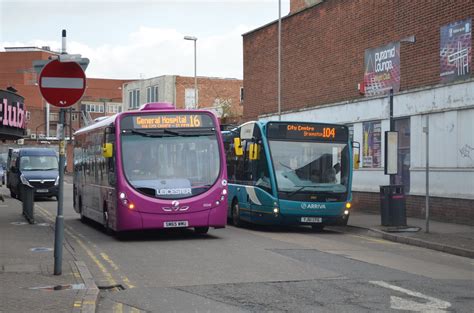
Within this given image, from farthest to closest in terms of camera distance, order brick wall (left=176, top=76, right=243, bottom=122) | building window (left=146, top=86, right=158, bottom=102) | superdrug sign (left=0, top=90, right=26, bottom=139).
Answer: brick wall (left=176, top=76, right=243, bottom=122) → building window (left=146, top=86, right=158, bottom=102) → superdrug sign (left=0, top=90, right=26, bottom=139)

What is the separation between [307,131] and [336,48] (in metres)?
9.99

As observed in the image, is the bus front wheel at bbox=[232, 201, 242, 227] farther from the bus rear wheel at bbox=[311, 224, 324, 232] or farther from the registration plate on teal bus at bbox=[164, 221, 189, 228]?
the registration plate on teal bus at bbox=[164, 221, 189, 228]

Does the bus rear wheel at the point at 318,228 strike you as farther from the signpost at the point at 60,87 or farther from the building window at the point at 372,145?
the signpost at the point at 60,87

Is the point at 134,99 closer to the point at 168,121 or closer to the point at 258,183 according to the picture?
the point at 258,183

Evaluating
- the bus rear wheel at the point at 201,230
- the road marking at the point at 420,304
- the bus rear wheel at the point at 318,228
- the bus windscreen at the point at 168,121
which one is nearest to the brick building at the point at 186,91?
the bus rear wheel at the point at 318,228

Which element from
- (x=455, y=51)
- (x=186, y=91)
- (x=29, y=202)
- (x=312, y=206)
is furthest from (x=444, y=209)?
(x=186, y=91)

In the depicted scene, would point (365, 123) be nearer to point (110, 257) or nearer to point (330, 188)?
point (330, 188)

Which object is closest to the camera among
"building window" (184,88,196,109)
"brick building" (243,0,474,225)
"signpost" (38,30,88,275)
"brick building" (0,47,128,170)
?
"signpost" (38,30,88,275)

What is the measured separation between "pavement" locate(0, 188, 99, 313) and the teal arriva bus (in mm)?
5513

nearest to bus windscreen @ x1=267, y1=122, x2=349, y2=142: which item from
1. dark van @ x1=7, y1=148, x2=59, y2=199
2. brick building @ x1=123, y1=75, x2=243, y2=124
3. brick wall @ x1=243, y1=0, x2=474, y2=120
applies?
brick wall @ x1=243, y1=0, x2=474, y2=120

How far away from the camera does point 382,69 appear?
23922 mm

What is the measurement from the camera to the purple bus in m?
14.8

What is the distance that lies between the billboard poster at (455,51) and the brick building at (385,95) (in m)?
0.04

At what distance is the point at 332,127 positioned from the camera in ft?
59.9
